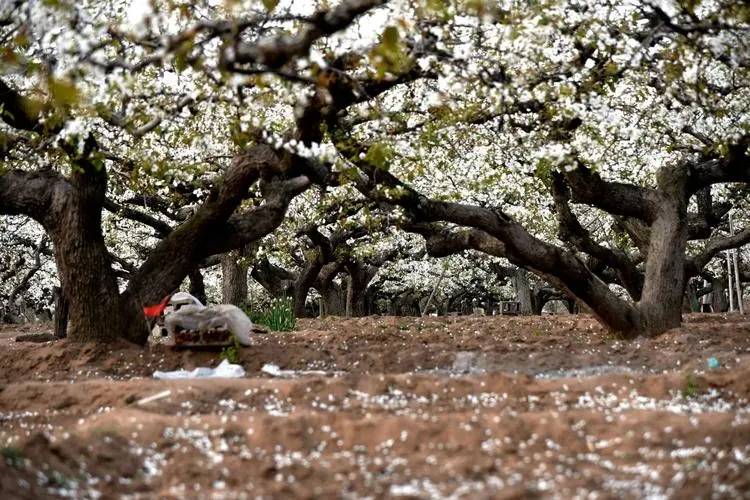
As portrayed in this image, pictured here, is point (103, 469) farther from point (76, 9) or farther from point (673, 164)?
point (673, 164)

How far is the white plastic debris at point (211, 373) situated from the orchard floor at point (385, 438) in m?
1.23

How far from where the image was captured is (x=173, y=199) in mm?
18047

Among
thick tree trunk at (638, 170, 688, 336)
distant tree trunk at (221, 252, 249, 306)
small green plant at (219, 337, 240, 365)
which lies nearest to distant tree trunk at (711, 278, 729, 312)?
distant tree trunk at (221, 252, 249, 306)

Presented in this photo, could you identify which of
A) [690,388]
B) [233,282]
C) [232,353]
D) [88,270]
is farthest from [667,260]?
[233,282]

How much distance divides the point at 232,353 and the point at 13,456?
227 inches

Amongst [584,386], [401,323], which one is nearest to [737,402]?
[584,386]

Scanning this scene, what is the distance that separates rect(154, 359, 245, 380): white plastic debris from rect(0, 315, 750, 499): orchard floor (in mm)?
1234

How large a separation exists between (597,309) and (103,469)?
9729 mm

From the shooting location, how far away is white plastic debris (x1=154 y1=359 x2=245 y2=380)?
10.0 m

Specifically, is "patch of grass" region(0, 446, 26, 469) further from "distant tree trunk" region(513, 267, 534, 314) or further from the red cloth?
"distant tree trunk" region(513, 267, 534, 314)

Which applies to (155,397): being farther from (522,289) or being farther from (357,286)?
(522,289)

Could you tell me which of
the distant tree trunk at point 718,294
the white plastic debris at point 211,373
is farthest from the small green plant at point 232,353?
the distant tree trunk at point 718,294

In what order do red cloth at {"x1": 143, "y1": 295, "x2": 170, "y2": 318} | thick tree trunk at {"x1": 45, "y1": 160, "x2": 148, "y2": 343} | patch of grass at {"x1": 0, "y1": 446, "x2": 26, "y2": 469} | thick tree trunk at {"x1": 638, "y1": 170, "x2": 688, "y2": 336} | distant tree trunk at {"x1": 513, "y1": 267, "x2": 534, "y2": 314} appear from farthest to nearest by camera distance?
distant tree trunk at {"x1": 513, "y1": 267, "x2": 534, "y2": 314} → thick tree trunk at {"x1": 638, "y1": 170, "x2": 688, "y2": 336} → thick tree trunk at {"x1": 45, "y1": 160, "x2": 148, "y2": 343} → red cloth at {"x1": 143, "y1": 295, "x2": 170, "y2": 318} → patch of grass at {"x1": 0, "y1": 446, "x2": 26, "y2": 469}

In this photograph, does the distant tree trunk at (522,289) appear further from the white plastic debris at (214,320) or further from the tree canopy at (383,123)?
the white plastic debris at (214,320)
